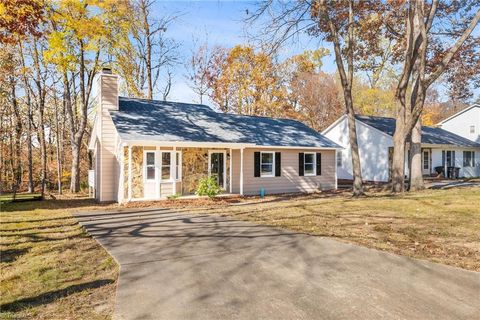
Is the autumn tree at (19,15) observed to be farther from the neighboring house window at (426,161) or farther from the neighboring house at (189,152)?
the neighboring house window at (426,161)

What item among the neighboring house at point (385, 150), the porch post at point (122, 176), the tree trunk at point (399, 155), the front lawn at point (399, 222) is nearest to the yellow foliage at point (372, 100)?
the neighboring house at point (385, 150)

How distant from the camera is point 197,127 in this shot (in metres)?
16.7

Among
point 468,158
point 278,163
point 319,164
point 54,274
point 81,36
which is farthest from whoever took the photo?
point 468,158

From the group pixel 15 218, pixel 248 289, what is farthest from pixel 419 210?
pixel 15 218

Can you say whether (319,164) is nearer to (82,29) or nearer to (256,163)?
(256,163)

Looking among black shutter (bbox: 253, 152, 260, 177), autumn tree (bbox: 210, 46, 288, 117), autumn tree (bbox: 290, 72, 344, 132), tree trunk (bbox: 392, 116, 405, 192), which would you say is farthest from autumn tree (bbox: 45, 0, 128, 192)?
autumn tree (bbox: 290, 72, 344, 132)

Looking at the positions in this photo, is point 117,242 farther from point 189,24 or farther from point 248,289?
point 189,24

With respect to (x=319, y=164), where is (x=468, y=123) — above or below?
above

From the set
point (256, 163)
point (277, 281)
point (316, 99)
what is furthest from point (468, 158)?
point (277, 281)

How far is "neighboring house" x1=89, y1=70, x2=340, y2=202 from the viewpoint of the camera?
14.4 m

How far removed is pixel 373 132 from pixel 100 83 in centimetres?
1944

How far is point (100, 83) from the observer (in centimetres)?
1542

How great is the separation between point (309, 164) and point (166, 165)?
845cm

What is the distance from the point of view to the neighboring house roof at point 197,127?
48.3ft
